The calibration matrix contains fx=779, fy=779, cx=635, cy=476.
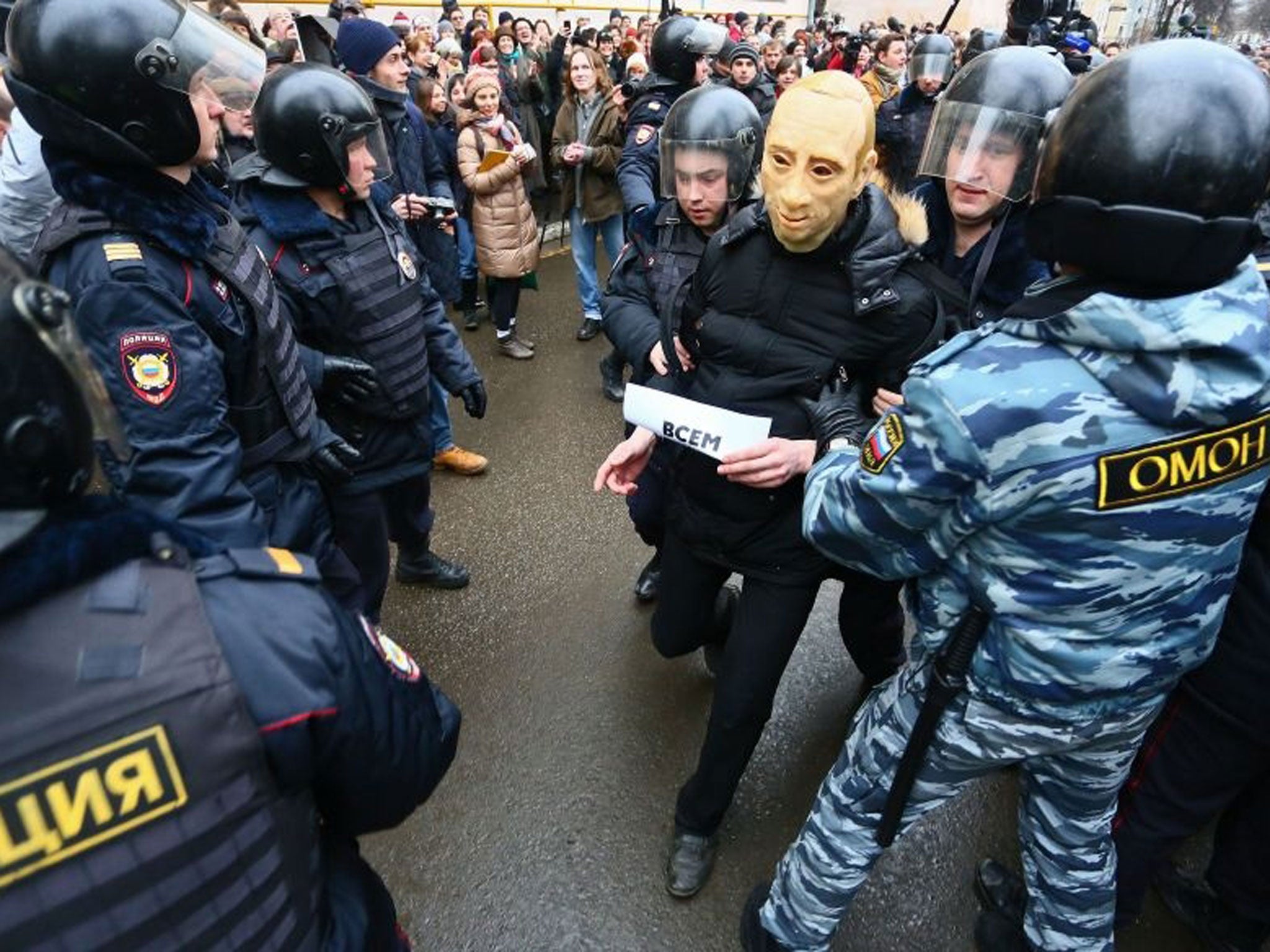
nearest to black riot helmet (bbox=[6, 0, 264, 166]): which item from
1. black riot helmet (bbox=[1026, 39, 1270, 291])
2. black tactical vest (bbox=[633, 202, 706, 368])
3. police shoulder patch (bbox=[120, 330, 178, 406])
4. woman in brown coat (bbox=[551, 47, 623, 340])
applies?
police shoulder patch (bbox=[120, 330, 178, 406])

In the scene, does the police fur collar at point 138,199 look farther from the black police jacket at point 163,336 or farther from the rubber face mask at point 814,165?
the rubber face mask at point 814,165

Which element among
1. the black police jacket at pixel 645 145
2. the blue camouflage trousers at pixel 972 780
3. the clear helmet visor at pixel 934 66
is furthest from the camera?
the clear helmet visor at pixel 934 66

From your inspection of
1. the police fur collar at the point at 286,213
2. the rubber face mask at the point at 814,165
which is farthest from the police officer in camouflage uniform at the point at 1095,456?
the police fur collar at the point at 286,213

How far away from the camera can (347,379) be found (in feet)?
7.88

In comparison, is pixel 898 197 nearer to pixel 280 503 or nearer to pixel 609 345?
pixel 280 503

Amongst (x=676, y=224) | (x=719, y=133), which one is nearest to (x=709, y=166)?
(x=719, y=133)

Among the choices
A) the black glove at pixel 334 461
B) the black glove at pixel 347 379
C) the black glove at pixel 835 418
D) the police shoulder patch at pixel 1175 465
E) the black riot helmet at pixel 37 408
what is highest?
the black riot helmet at pixel 37 408

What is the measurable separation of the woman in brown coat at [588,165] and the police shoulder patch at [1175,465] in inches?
189

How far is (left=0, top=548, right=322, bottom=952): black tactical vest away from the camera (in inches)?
27.5

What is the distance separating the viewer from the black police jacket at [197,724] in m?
0.72

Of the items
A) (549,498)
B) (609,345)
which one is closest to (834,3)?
(609,345)

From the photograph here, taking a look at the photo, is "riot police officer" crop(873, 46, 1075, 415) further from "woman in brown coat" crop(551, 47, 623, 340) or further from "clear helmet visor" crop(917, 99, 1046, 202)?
"woman in brown coat" crop(551, 47, 623, 340)

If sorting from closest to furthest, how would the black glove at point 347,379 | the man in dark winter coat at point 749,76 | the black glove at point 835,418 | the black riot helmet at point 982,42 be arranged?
the black glove at point 835,418
the black glove at point 347,379
the man in dark winter coat at point 749,76
the black riot helmet at point 982,42

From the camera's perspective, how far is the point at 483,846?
230cm
